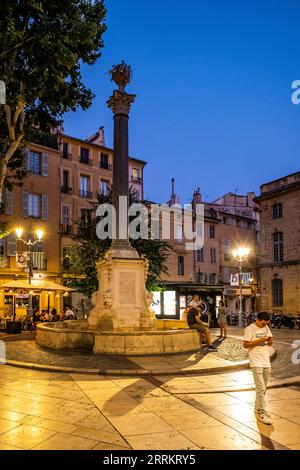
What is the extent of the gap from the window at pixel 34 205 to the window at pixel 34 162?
1.98 meters

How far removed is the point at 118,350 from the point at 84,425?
5970 mm

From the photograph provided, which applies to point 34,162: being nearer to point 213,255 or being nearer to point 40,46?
point 213,255

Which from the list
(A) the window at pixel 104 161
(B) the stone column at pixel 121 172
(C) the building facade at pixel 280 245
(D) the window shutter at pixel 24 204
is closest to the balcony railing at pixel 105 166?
(A) the window at pixel 104 161

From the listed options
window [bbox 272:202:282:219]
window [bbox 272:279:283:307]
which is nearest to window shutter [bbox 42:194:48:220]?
window [bbox 272:202:282:219]

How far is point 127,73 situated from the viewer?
16.4m

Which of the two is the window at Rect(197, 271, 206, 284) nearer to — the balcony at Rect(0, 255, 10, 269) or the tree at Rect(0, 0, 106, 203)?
the balcony at Rect(0, 255, 10, 269)

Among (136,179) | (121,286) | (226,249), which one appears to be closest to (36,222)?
(136,179)

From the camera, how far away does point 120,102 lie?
631 inches

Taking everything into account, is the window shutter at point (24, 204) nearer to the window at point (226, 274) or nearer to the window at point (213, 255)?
the window at point (213, 255)

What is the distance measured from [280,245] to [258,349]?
31.9 m

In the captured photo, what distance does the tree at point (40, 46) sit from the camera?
13172 mm

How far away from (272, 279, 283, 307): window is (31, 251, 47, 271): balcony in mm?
18405

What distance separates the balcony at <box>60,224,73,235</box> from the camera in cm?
3887

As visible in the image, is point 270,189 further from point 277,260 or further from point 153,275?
point 153,275
